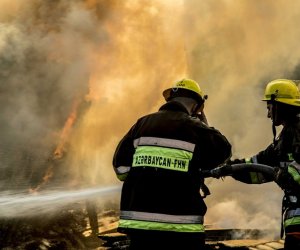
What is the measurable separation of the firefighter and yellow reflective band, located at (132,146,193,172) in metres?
0.37

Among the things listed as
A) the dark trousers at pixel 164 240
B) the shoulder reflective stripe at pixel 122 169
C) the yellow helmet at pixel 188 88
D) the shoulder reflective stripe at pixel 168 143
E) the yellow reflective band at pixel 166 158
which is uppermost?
the yellow helmet at pixel 188 88

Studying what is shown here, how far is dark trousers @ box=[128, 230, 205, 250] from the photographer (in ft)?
8.54

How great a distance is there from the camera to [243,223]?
11.1m

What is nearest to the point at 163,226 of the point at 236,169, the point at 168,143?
the point at 168,143

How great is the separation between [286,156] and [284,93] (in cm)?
64

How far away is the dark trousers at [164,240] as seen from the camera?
2.60 meters

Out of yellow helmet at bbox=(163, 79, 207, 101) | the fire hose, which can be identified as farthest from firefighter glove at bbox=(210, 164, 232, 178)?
yellow helmet at bbox=(163, 79, 207, 101)

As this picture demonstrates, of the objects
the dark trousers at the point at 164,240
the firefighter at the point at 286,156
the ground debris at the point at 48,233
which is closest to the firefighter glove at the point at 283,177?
the firefighter at the point at 286,156

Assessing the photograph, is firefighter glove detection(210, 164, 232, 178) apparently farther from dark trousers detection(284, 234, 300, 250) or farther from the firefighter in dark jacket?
dark trousers detection(284, 234, 300, 250)

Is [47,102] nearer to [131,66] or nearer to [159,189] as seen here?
[131,66]

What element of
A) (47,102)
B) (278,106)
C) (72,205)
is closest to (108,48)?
(47,102)

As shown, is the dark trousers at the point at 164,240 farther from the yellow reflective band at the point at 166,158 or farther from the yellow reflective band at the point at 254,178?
the yellow reflective band at the point at 254,178

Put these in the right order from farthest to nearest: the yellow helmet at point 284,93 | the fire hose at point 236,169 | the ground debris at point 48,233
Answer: the ground debris at point 48,233, the yellow helmet at point 284,93, the fire hose at point 236,169

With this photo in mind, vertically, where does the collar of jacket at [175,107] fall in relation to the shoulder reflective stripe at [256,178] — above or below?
above
